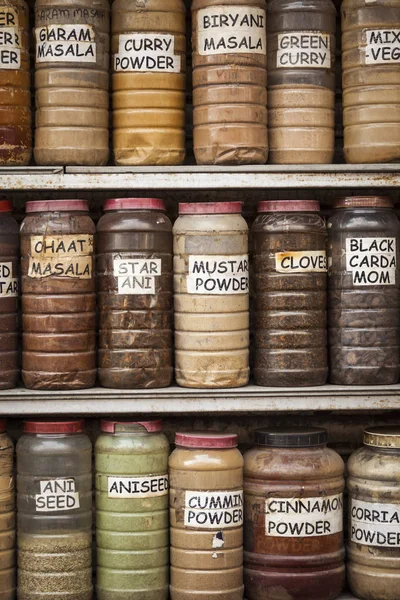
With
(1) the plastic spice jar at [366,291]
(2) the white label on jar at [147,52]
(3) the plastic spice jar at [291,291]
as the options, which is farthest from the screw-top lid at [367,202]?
(2) the white label on jar at [147,52]

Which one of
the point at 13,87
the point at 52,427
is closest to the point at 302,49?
the point at 13,87

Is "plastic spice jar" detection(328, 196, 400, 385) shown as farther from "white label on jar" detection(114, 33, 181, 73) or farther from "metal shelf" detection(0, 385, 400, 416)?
"white label on jar" detection(114, 33, 181, 73)

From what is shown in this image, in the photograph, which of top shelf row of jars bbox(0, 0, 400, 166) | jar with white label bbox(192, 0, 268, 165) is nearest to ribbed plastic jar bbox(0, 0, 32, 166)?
top shelf row of jars bbox(0, 0, 400, 166)

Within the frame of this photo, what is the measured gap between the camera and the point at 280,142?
2834 millimetres

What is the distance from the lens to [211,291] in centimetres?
278

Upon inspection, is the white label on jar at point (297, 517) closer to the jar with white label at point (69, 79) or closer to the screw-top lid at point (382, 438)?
the screw-top lid at point (382, 438)

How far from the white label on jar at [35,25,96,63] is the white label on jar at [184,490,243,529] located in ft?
4.62

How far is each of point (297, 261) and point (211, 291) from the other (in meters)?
0.29

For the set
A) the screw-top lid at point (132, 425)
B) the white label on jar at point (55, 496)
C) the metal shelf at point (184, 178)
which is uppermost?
the metal shelf at point (184, 178)

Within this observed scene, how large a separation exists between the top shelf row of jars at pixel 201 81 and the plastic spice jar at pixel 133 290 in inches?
7.5

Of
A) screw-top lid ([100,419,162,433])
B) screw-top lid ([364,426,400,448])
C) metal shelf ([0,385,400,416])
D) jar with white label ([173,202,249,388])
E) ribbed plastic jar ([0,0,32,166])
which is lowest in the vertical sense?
screw-top lid ([364,426,400,448])

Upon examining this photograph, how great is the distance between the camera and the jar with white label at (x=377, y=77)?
2789 mm

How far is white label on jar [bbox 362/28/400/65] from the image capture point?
2.79m

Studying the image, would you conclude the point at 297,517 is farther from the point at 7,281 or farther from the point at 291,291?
the point at 7,281
